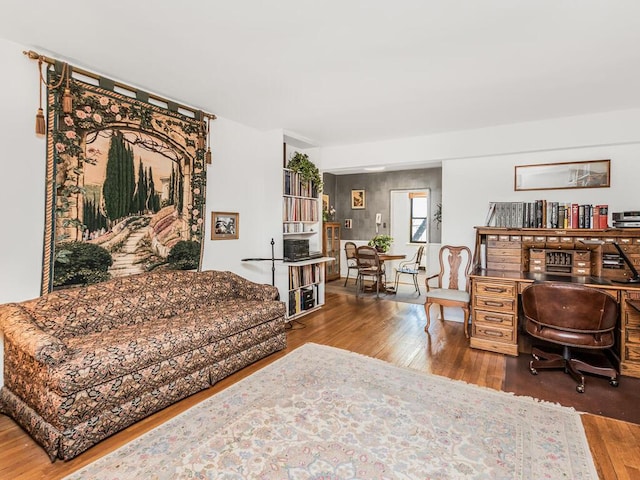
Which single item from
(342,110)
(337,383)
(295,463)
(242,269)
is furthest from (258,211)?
(295,463)

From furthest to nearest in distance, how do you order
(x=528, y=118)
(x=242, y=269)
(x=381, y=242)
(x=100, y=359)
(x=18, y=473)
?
(x=381, y=242) → (x=242, y=269) → (x=528, y=118) → (x=100, y=359) → (x=18, y=473)

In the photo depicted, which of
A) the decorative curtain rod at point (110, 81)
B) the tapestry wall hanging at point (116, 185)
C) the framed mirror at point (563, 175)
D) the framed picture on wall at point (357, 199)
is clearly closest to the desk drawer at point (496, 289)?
the framed mirror at point (563, 175)

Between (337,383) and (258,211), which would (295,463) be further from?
(258,211)

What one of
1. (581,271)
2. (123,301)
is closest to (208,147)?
(123,301)

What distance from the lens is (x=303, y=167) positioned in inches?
186

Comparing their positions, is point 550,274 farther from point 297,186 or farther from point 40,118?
point 40,118

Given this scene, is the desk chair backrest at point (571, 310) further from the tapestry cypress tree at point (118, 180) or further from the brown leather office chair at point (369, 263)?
the tapestry cypress tree at point (118, 180)

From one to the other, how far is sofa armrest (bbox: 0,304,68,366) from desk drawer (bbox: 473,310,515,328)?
139 inches

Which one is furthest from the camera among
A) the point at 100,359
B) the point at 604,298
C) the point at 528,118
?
the point at 528,118

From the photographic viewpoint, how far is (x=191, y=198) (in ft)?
11.7

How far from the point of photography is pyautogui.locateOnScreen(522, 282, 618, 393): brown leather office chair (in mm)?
2598

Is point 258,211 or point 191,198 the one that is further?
point 258,211

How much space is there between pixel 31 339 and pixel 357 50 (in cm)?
274

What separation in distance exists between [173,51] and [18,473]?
8.96 ft
